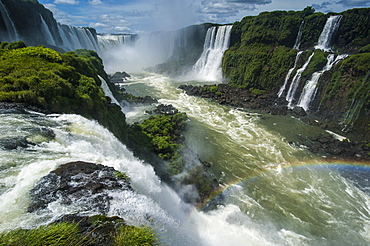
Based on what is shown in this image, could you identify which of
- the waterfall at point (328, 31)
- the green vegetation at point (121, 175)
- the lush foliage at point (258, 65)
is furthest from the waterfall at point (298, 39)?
the green vegetation at point (121, 175)

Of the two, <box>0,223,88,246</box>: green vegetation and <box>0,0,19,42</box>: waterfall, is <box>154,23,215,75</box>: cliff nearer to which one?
<box>0,0,19,42</box>: waterfall

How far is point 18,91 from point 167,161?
8847mm

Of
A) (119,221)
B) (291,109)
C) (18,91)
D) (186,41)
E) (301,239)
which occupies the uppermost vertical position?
(186,41)

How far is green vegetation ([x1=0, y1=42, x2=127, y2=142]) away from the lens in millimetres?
8984

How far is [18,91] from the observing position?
8.75 meters

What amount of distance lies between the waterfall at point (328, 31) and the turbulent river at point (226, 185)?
18144mm

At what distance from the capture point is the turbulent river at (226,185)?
5.11 metres

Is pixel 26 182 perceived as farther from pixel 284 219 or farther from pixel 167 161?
pixel 284 219

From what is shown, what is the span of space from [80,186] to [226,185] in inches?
377

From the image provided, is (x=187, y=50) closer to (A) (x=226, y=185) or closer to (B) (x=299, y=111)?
(B) (x=299, y=111)

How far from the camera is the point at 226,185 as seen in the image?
41.8 feet

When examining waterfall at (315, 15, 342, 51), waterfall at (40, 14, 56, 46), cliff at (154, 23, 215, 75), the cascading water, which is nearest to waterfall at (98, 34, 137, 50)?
waterfall at (40, 14, 56, 46)

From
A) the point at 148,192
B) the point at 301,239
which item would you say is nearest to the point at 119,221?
the point at 148,192

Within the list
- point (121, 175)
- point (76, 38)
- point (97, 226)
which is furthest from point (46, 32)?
point (97, 226)
